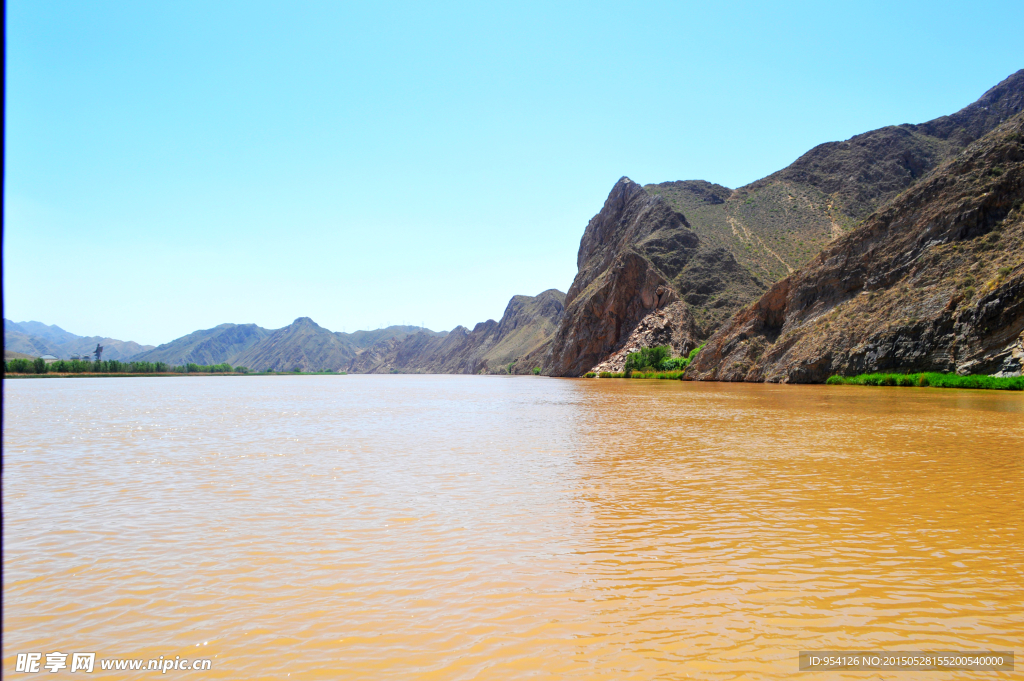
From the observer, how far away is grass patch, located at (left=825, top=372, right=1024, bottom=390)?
44844mm

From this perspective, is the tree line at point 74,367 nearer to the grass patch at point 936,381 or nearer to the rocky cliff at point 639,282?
the rocky cliff at point 639,282

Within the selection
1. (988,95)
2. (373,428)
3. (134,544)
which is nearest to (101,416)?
(373,428)

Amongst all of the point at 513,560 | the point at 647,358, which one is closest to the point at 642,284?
the point at 647,358

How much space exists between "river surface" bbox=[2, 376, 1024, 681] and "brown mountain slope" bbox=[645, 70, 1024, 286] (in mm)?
106612

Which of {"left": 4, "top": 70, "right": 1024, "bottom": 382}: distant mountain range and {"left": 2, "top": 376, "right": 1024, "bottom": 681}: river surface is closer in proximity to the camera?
{"left": 2, "top": 376, "right": 1024, "bottom": 681}: river surface

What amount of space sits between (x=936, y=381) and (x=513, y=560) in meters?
54.5

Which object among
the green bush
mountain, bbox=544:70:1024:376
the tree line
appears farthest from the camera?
the tree line

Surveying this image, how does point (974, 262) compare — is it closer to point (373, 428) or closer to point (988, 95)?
point (373, 428)

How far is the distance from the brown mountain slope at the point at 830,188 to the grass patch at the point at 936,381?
55.2m

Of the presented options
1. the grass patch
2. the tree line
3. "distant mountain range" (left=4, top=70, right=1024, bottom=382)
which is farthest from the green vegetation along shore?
the grass patch

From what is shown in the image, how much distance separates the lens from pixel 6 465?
16516 millimetres

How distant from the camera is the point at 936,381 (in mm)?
50875

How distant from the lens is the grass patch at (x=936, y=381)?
1766 inches

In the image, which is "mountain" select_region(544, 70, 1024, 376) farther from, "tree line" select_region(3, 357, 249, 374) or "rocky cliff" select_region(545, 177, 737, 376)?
"tree line" select_region(3, 357, 249, 374)
